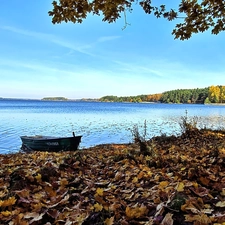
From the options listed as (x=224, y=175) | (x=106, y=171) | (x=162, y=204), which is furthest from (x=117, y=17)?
(x=162, y=204)

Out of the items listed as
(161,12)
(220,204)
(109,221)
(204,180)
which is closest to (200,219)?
(220,204)

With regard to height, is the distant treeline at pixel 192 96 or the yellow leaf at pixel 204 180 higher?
the distant treeline at pixel 192 96

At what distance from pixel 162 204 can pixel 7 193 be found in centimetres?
172

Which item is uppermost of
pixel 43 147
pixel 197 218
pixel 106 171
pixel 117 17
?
pixel 117 17

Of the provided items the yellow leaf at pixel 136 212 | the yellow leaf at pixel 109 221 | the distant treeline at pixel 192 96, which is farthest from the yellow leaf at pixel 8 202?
the distant treeline at pixel 192 96

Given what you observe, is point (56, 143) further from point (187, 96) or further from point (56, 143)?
point (187, 96)

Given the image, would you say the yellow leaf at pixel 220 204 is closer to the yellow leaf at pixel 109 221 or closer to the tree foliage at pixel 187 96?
the yellow leaf at pixel 109 221

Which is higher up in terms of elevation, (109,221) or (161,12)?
(161,12)

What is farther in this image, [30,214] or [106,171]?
[106,171]

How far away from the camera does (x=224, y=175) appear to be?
325cm

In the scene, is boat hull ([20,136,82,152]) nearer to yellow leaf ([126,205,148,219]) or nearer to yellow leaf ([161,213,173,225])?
yellow leaf ([126,205,148,219])

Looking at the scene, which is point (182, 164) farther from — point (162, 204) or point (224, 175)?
point (162, 204)

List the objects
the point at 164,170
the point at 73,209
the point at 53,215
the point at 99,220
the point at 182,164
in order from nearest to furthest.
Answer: the point at 99,220, the point at 53,215, the point at 73,209, the point at 164,170, the point at 182,164

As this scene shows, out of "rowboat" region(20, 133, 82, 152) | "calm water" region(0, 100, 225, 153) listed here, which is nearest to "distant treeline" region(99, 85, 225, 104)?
"calm water" region(0, 100, 225, 153)
